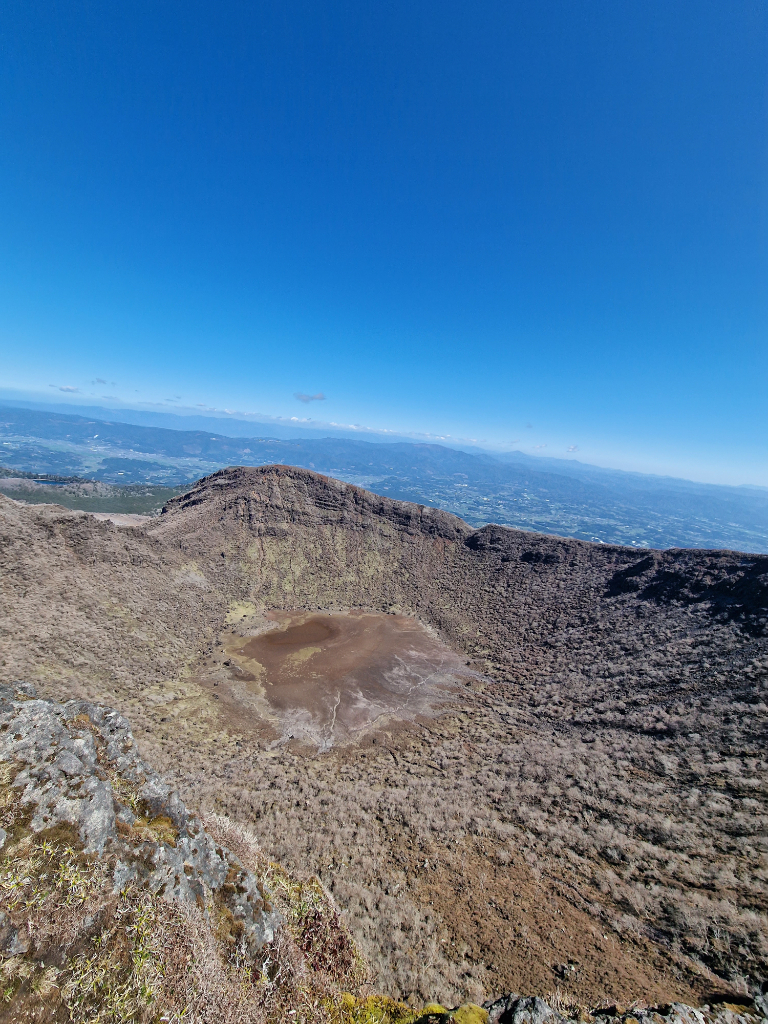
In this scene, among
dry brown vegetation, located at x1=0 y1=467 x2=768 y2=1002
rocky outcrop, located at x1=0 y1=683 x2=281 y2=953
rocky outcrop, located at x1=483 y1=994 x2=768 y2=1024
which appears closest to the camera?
rocky outcrop, located at x1=483 y1=994 x2=768 y2=1024

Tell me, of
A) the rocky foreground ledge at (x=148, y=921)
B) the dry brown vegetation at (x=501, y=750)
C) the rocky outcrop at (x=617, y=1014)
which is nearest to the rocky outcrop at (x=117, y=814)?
the rocky foreground ledge at (x=148, y=921)

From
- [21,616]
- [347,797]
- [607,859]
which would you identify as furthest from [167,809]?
[21,616]

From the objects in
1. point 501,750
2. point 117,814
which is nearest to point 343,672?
point 501,750

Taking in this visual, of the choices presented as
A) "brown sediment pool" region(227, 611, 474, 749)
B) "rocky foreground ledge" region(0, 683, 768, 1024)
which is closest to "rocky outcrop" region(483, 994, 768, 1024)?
"rocky foreground ledge" region(0, 683, 768, 1024)

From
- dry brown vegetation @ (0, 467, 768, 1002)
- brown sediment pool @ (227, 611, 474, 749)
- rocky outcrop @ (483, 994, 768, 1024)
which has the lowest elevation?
brown sediment pool @ (227, 611, 474, 749)

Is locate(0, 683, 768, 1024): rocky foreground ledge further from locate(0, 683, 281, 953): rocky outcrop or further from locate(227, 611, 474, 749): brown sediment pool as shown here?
locate(227, 611, 474, 749): brown sediment pool
